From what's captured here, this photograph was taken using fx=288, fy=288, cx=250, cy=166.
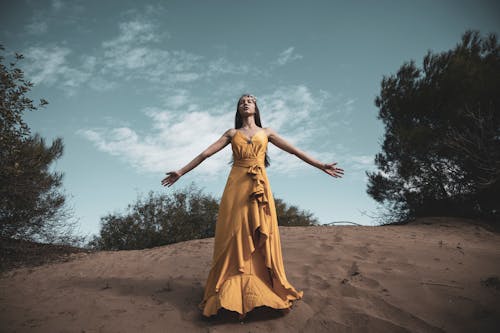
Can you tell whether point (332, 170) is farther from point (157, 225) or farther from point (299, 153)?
point (157, 225)

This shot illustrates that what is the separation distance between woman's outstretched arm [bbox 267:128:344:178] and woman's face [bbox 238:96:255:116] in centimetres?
34

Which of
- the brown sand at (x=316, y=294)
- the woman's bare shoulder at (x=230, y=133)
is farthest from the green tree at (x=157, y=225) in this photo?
the woman's bare shoulder at (x=230, y=133)

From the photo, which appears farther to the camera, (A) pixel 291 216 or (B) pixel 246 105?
(A) pixel 291 216

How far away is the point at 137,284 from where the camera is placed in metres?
4.84

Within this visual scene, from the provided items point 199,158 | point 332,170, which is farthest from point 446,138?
point 199,158

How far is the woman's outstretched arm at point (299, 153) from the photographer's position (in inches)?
141

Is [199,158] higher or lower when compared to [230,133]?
lower

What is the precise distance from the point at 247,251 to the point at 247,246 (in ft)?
0.18

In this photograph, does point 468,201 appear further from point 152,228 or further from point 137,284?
point 152,228

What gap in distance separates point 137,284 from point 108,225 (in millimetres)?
7854

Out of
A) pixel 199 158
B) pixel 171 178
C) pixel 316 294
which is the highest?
pixel 199 158

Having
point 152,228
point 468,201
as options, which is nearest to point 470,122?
point 468,201

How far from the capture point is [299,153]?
11.9ft

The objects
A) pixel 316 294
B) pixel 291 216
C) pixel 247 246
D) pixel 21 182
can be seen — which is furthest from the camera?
pixel 291 216
